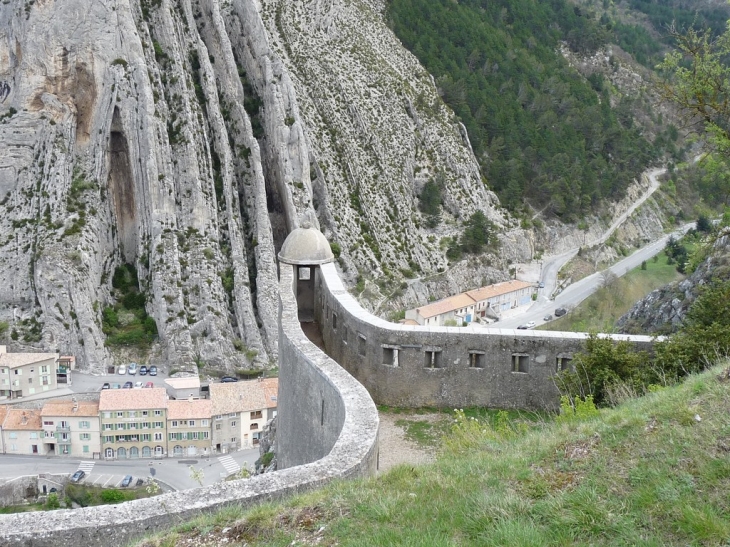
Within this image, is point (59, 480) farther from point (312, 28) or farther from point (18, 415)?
point (312, 28)

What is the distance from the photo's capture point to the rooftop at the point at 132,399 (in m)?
33.3

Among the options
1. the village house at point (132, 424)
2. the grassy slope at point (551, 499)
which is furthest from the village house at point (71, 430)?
the grassy slope at point (551, 499)

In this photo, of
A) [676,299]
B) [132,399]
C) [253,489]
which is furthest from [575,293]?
[253,489]

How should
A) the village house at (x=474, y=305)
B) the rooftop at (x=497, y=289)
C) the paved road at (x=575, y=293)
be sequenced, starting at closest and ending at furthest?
the village house at (x=474, y=305)
the paved road at (x=575, y=293)
the rooftop at (x=497, y=289)

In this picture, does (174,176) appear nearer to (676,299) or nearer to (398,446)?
(676,299)

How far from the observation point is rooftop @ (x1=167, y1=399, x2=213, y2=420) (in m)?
33.2

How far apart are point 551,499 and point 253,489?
2373mm

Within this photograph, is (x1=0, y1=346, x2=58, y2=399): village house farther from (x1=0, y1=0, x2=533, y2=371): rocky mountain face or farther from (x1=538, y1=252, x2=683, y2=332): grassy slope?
(x1=538, y1=252, x2=683, y2=332): grassy slope

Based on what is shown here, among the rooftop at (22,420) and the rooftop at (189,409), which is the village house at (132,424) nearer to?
the rooftop at (189,409)

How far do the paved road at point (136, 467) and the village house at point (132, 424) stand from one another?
0.56 m

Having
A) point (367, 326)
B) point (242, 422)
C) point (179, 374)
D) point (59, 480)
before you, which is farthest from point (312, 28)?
point (367, 326)

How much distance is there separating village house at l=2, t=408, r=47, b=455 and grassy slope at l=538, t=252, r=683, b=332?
88.7 ft

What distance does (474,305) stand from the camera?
4494 cm

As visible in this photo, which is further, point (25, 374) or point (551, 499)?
point (25, 374)
